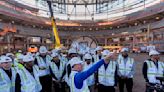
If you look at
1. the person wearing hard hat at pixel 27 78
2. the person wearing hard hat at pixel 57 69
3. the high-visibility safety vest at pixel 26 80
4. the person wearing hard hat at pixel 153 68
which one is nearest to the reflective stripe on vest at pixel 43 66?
the person wearing hard hat at pixel 57 69

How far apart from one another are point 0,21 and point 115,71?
31.2 metres

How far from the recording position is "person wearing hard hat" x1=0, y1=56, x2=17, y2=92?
450 centimetres

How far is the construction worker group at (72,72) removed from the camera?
11.7 feet

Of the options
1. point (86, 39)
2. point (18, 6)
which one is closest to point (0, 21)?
point (18, 6)

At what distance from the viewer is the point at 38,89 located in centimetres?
461

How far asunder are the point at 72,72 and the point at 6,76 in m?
1.67

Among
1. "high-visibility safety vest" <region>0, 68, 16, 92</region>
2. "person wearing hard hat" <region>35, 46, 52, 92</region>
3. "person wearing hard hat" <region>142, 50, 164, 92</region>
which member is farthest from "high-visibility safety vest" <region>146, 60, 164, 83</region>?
"high-visibility safety vest" <region>0, 68, 16, 92</region>

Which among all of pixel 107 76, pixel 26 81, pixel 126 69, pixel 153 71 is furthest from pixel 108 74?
pixel 26 81

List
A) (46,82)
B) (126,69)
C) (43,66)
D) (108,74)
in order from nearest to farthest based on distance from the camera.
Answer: (108,74)
(43,66)
(46,82)
(126,69)

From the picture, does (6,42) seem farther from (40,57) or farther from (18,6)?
(18,6)

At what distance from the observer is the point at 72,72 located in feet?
12.0

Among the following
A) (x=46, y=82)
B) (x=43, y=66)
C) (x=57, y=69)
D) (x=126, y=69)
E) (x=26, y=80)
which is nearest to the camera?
(x=26, y=80)

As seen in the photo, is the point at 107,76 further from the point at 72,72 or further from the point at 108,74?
the point at 72,72

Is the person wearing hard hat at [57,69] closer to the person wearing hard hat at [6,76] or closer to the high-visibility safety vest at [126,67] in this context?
the high-visibility safety vest at [126,67]
